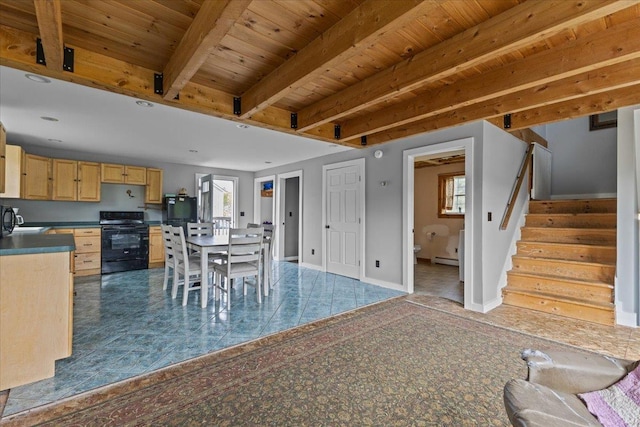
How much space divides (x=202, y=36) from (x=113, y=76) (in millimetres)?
1231

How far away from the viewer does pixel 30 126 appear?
154 inches

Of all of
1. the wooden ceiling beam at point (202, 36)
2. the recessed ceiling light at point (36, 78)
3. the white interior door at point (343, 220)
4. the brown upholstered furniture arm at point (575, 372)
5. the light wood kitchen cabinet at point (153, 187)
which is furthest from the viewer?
the light wood kitchen cabinet at point (153, 187)

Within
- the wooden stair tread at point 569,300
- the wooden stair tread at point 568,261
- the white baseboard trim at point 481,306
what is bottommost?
the white baseboard trim at point 481,306

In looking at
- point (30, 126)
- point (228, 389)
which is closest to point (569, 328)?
point (228, 389)

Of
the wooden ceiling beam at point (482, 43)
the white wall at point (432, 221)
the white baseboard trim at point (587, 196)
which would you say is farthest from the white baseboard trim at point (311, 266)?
the white baseboard trim at point (587, 196)

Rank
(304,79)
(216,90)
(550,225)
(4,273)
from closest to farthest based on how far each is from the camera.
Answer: (4,273) < (304,79) < (216,90) < (550,225)

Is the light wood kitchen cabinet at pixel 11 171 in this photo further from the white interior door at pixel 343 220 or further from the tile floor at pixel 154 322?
the white interior door at pixel 343 220

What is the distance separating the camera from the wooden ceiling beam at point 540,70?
6.60ft

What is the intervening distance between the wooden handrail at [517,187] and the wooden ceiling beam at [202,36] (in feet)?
12.7

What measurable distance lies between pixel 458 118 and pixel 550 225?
233cm

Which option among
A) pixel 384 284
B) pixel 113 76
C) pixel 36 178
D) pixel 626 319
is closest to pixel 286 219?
pixel 384 284

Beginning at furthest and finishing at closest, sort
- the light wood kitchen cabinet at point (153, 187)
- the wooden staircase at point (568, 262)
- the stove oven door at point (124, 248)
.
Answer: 1. the light wood kitchen cabinet at point (153, 187)
2. the stove oven door at point (124, 248)
3. the wooden staircase at point (568, 262)

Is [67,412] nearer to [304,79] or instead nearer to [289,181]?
[304,79]

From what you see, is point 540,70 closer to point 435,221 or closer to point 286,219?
point 435,221
